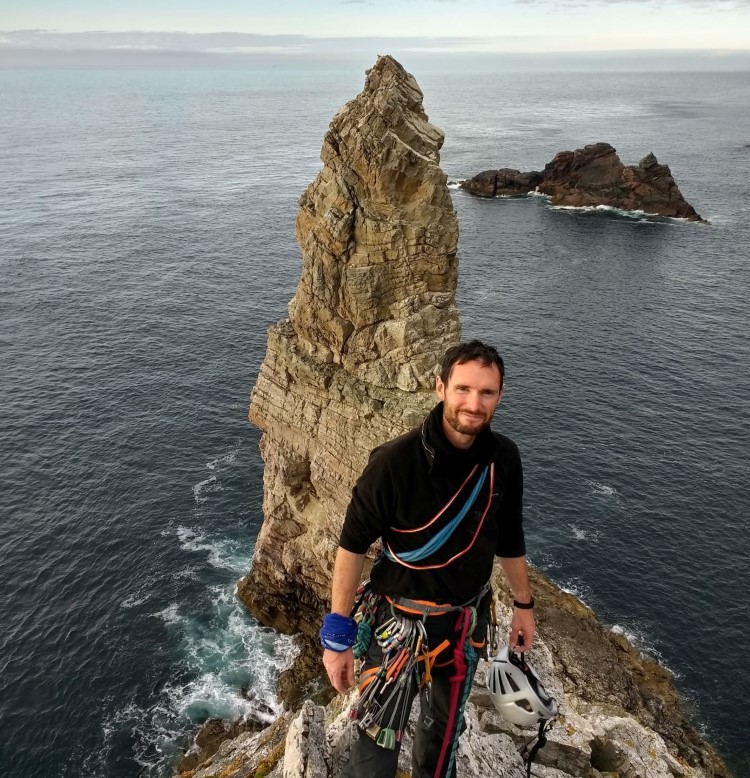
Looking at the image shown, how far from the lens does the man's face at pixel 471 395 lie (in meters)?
7.42

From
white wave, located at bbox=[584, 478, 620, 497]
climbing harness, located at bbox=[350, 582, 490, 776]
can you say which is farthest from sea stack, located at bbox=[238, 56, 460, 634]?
white wave, located at bbox=[584, 478, 620, 497]

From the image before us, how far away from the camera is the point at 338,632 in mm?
8094

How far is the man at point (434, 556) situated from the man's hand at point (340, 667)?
15 millimetres

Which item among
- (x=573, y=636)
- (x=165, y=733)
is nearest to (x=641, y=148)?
(x=573, y=636)

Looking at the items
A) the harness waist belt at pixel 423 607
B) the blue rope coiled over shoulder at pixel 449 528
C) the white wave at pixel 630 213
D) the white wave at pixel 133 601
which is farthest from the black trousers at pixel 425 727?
the white wave at pixel 630 213

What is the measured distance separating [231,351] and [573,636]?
1793 inches

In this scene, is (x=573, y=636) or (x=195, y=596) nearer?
(x=573, y=636)

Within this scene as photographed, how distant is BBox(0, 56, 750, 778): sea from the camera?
35375 millimetres

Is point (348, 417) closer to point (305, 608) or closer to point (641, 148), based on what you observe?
point (305, 608)

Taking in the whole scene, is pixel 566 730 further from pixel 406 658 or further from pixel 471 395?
pixel 471 395

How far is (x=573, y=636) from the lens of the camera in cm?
3450

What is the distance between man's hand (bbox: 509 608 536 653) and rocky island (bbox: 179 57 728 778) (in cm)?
1436

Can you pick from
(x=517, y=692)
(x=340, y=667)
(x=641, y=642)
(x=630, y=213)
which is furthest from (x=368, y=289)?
(x=630, y=213)

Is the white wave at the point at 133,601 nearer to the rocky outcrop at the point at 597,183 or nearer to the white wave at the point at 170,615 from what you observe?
the white wave at the point at 170,615
